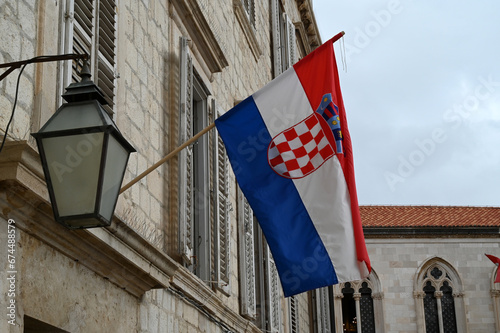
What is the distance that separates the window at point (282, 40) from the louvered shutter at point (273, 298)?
3756mm

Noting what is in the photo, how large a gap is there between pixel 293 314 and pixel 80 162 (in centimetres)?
1012

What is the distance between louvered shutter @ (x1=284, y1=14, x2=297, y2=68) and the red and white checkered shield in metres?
8.66

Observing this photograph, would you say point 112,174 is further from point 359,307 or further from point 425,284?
point 425,284

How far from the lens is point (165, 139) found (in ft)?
25.5

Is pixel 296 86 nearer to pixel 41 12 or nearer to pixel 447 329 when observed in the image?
pixel 41 12

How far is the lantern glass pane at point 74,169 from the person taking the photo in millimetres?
3990

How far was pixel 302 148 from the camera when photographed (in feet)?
22.2

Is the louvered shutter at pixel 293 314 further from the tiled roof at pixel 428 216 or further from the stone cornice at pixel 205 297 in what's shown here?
the tiled roof at pixel 428 216

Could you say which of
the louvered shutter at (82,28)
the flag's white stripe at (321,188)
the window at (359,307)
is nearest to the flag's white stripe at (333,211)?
the flag's white stripe at (321,188)

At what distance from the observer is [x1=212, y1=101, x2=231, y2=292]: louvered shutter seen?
28.8ft

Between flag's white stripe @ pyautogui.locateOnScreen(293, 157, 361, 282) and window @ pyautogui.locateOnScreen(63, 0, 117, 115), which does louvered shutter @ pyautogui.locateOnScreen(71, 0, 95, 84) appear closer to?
window @ pyautogui.locateOnScreen(63, 0, 117, 115)

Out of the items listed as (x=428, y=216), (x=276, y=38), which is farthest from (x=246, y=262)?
(x=428, y=216)

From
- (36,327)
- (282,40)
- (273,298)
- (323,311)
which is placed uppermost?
(282,40)

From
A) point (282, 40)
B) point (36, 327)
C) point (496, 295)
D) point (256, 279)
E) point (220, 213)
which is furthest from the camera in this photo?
point (496, 295)
